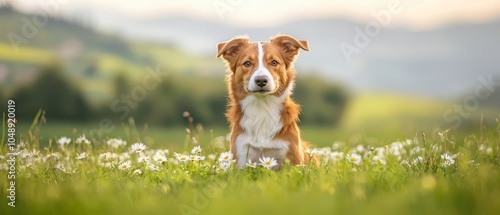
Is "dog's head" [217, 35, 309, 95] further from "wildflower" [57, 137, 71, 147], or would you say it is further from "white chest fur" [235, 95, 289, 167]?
"wildflower" [57, 137, 71, 147]

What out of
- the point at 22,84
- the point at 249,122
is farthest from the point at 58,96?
the point at 249,122

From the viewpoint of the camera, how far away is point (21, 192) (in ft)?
16.4

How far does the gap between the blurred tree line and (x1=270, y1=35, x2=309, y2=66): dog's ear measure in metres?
12.0

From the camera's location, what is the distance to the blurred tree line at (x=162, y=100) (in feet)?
64.7

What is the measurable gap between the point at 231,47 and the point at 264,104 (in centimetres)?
81

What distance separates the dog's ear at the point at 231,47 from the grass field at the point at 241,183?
121 centimetres

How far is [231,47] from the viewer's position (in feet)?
22.0

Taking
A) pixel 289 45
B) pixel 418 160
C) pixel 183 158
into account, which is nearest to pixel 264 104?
pixel 289 45

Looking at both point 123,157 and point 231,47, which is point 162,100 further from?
point 231,47

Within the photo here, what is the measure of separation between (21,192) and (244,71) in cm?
256

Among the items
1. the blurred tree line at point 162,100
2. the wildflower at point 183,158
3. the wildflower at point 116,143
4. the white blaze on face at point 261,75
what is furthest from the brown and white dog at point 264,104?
the blurred tree line at point 162,100

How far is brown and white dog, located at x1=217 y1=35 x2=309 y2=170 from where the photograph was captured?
623 cm

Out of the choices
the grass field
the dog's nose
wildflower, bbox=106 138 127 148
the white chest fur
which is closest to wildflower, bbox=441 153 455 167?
the grass field

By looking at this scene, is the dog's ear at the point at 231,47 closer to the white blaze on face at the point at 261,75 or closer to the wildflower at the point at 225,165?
the white blaze on face at the point at 261,75
